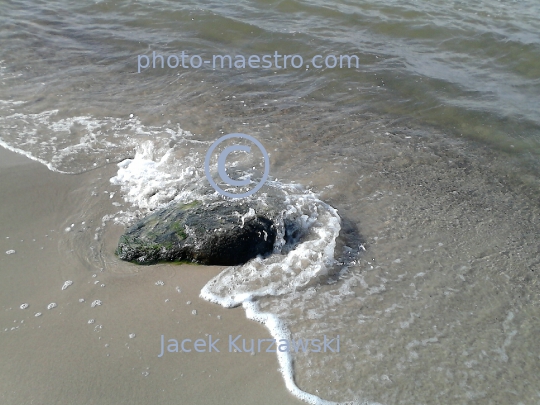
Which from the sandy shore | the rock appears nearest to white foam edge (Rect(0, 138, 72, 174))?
the sandy shore

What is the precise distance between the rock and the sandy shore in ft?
0.38

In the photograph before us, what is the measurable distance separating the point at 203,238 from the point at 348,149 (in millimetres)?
2608

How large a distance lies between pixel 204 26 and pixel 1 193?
605 centimetres

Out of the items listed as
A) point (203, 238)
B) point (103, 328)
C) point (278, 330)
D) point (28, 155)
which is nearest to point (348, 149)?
point (203, 238)

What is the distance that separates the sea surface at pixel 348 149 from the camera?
3525mm

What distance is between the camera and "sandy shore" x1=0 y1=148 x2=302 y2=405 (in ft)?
10.1

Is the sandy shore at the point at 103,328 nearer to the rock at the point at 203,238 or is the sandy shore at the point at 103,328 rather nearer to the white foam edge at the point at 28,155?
the rock at the point at 203,238

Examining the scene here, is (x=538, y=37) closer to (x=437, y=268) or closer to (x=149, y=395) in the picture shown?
(x=437, y=268)

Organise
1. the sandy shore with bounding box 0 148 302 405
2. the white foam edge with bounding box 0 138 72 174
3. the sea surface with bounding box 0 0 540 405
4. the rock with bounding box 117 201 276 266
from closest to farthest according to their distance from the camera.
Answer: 1. the sandy shore with bounding box 0 148 302 405
2. the sea surface with bounding box 0 0 540 405
3. the rock with bounding box 117 201 276 266
4. the white foam edge with bounding box 0 138 72 174

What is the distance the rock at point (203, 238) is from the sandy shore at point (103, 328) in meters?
0.12

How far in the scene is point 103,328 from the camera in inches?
137

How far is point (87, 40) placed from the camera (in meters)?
9.00

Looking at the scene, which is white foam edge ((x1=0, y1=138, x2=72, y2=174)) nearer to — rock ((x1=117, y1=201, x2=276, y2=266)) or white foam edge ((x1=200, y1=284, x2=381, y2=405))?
rock ((x1=117, y1=201, x2=276, y2=266))

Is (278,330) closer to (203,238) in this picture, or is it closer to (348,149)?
(203,238)
